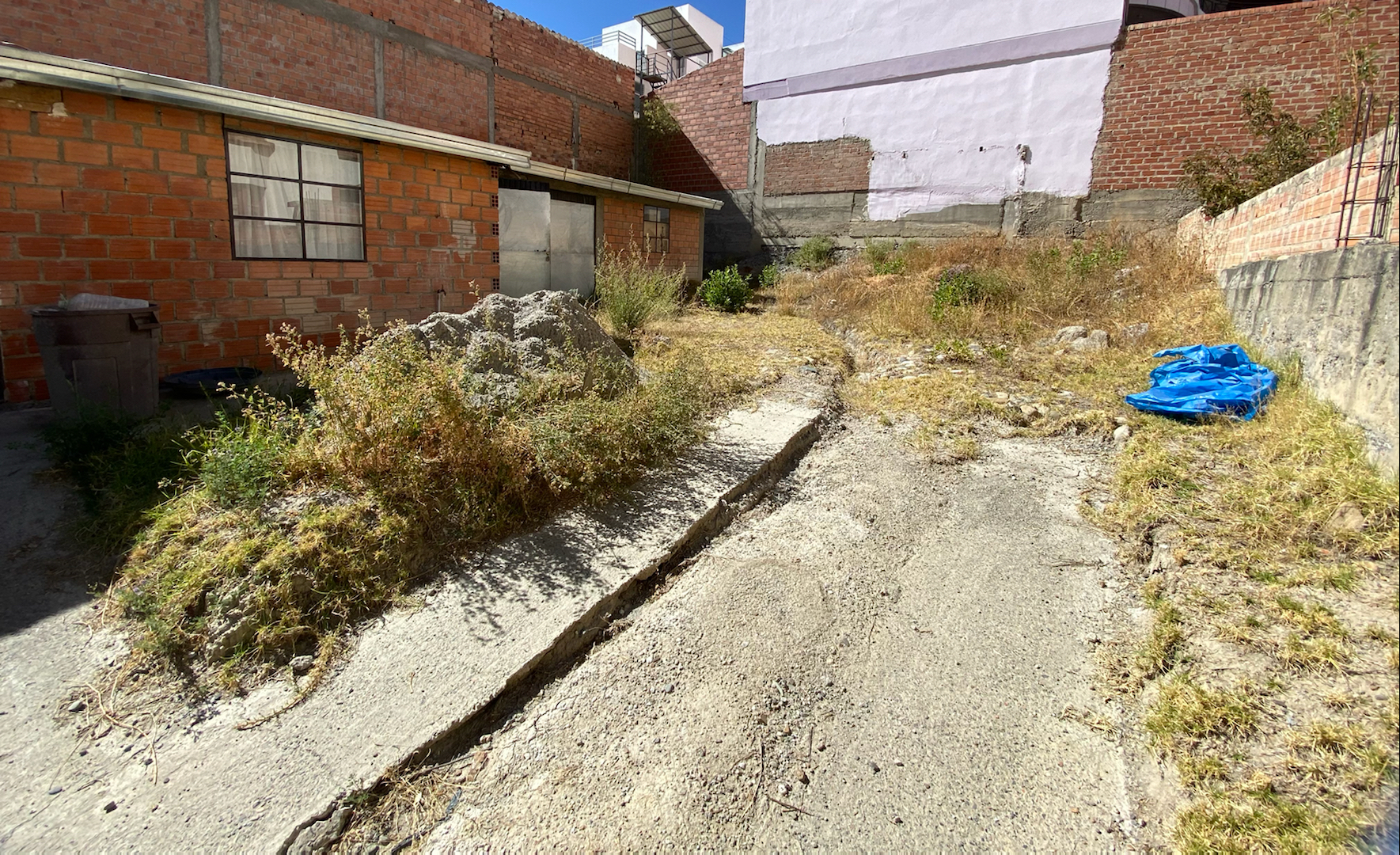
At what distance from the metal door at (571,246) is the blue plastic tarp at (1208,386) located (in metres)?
7.55

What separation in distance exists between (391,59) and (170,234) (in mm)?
Answer: 8131

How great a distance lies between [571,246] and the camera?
417 inches

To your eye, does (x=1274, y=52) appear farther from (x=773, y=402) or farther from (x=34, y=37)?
(x=34, y=37)

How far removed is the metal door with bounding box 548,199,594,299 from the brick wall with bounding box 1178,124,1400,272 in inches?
310

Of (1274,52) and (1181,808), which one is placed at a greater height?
(1274,52)

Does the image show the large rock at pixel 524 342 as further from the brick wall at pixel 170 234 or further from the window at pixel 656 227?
the window at pixel 656 227

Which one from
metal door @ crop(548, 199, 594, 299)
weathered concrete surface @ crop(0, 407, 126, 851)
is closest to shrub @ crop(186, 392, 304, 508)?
weathered concrete surface @ crop(0, 407, 126, 851)

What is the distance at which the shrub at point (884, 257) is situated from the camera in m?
11.3

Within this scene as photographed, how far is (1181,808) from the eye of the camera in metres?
1.78

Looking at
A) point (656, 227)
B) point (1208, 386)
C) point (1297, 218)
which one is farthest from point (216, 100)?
point (1297, 218)

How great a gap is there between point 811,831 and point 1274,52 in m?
11.8

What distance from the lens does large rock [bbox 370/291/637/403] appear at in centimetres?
411

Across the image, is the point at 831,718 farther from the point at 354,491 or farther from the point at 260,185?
the point at 260,185

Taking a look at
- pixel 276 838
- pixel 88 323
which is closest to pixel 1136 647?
pixel 276 838
